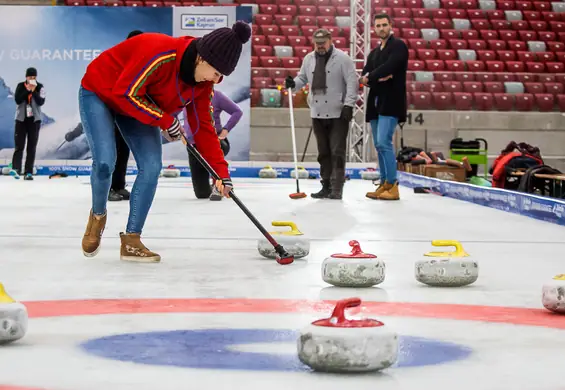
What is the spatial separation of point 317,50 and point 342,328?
20.8 feet

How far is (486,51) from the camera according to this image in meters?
17.5

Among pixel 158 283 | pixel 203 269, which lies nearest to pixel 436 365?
pixel 158 283

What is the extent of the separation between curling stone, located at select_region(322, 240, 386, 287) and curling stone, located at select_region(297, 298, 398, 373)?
49.8 inches

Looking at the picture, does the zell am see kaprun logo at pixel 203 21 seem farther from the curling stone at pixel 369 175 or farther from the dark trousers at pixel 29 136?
the dark trousers at pixel 29 136

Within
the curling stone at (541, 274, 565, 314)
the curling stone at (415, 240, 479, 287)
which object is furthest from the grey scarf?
the curling stone at (541, 274, 565, 314)

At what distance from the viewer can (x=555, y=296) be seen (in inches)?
101

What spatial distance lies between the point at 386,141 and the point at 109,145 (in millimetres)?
4368

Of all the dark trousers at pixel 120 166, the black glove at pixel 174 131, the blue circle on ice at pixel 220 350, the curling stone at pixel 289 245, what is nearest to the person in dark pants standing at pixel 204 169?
the dark trousers at pixel 120 166

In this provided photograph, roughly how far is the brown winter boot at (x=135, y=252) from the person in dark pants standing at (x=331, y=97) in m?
4.18

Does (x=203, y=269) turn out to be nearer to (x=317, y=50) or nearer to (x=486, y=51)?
(x=317, y=50)

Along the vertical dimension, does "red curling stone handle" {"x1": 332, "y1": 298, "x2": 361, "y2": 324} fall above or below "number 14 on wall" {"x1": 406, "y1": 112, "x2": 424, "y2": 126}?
above

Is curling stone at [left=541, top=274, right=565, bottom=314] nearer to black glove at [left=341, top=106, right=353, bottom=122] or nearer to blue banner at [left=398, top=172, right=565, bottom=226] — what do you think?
blue banner at [left=398, top=172, right=565, bottom=226]

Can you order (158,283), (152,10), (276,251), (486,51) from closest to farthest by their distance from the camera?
(158,283), (276,251), (152,10), (486,51)

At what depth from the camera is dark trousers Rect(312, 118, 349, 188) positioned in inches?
314
